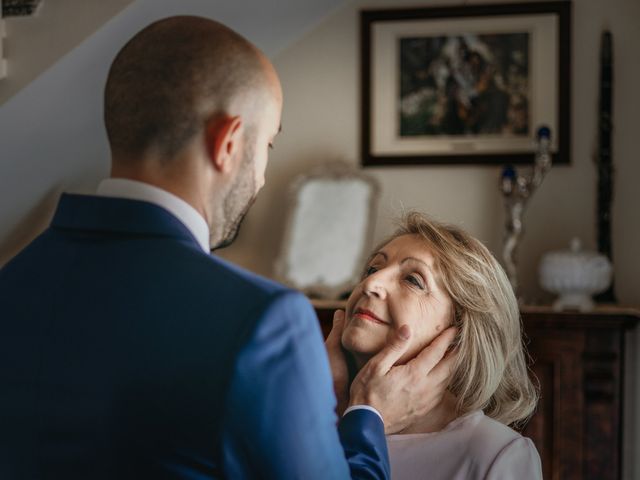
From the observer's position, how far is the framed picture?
150 inches

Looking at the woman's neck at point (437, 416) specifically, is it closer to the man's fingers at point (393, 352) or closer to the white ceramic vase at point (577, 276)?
the man's fingers at point (393, 352)

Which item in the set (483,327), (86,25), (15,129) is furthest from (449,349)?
(15,129)

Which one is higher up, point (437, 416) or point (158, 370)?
point (158, 370)

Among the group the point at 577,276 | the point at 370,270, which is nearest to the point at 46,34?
the point at 370,270

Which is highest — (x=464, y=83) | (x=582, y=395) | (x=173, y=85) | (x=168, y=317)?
(x=464, y=83)

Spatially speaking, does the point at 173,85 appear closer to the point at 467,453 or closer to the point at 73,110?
the point at 467,453

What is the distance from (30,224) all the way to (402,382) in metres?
2.41

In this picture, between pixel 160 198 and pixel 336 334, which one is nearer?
pixel 160 198

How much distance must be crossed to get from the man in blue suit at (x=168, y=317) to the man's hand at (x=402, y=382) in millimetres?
365

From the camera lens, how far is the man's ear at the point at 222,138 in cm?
107

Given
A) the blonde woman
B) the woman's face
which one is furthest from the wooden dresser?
the woman's face

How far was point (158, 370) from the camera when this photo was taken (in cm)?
94

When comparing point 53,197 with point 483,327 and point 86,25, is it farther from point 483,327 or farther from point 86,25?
point 483,327

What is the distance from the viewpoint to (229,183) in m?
1.11
